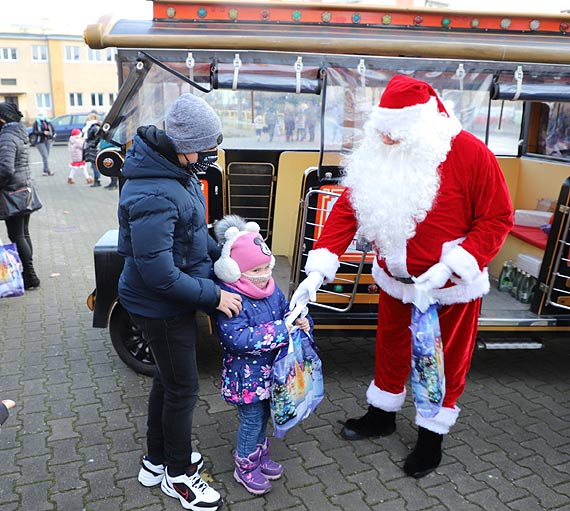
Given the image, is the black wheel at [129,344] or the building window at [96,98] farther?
the building window at [96,98]

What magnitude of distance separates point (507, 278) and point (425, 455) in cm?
214

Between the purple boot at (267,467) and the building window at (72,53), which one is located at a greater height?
the building window at (72,53)

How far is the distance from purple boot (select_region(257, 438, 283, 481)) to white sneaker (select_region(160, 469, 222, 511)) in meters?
0.30

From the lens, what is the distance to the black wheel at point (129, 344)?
3.93 metres

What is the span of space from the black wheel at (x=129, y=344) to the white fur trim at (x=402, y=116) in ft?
7.64

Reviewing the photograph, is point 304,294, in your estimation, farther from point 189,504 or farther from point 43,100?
point 43,100

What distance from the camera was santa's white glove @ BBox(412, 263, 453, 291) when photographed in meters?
2.59

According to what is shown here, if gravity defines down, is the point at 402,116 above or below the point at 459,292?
above

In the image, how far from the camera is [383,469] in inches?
119

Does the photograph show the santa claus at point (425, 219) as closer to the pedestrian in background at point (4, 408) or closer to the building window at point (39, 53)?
the pedestrian in background at point (4, 408)

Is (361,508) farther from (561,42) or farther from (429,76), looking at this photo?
(561,42)

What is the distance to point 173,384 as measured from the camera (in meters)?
2.54

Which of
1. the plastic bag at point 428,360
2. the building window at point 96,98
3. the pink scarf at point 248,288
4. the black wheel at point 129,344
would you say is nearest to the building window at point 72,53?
the building window at point 96,98

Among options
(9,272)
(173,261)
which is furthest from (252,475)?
(9,272)
